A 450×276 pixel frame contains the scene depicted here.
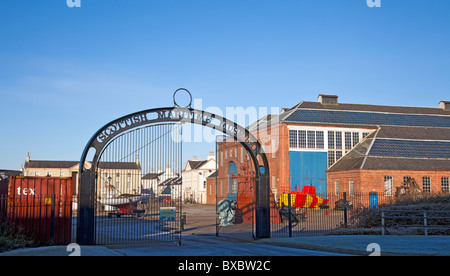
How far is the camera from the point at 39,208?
16500 millimetres

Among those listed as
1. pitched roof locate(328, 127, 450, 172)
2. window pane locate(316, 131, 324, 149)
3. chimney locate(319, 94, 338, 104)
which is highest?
chimney locate(319, 94, 338, 104)

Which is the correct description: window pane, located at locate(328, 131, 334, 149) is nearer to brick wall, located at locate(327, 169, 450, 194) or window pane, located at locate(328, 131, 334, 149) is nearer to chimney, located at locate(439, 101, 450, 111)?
brick wall, located at locate(327, 169, 450, 194)

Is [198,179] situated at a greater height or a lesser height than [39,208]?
greater

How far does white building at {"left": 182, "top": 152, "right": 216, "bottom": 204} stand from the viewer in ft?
283

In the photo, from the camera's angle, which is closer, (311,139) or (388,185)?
(388,185)

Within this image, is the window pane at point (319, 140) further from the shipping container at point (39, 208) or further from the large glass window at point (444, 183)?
the shipping container at point (39, 208)

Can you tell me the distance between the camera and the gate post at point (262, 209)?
18.4 m

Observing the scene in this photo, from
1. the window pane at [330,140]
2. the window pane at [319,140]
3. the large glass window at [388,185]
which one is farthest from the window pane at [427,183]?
the window pane at [319,140]

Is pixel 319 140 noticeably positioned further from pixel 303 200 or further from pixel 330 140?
pixel 303 200

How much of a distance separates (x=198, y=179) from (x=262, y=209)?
71.3m

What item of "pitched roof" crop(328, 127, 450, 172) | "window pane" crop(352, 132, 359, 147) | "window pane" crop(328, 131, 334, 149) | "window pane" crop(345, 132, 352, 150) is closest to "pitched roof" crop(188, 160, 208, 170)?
"window pane" crop(328, 131, 334, 149)

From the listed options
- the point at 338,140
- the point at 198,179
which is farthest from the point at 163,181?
the point at 198,179

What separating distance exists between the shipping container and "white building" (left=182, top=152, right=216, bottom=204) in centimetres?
6809

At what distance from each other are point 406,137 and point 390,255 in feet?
136
